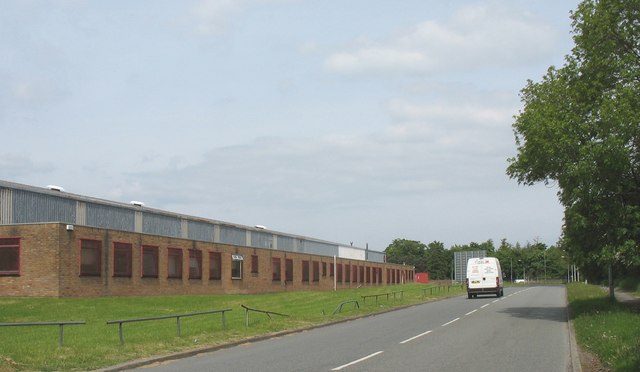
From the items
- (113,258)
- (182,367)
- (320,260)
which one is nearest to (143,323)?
(182,367)

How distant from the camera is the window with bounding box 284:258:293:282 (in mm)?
67625

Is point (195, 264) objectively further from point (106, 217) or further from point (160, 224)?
point (106, 217)

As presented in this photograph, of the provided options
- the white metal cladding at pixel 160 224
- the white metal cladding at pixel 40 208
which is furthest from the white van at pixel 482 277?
the white metal cladding at pixel 40 208

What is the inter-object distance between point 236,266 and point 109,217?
12769 millimetres

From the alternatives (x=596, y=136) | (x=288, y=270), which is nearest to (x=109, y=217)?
(x=288, y=270)

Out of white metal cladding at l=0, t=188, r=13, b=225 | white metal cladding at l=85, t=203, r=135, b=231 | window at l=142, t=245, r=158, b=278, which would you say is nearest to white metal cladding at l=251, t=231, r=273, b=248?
white metal cladding at l=85, t=203, r=135, b=231

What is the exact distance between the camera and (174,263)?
165 ft

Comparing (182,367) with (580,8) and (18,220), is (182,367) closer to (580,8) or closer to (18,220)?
(580,8)

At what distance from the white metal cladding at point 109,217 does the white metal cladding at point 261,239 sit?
18.2 meters

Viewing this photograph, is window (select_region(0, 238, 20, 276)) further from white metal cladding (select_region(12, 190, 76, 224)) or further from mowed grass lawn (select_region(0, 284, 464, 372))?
mowed grass lawn (select_region(0, 284, 464, 372))

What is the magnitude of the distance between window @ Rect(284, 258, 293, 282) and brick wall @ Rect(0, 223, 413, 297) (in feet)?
11.0

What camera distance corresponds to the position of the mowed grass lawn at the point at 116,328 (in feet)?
49.7

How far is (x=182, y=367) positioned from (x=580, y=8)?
1965 cm

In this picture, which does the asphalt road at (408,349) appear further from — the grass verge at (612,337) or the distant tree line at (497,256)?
the distant tree line at (497,256)
